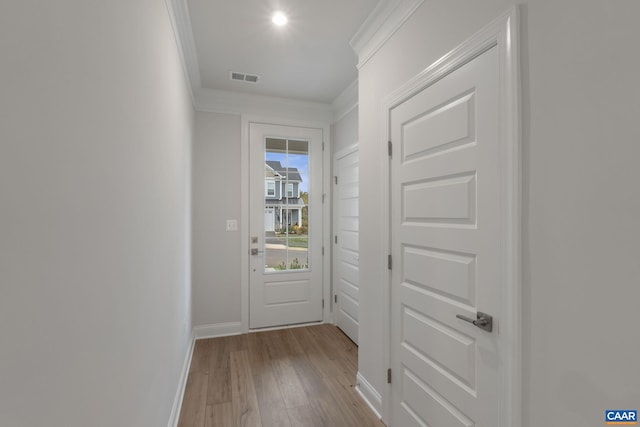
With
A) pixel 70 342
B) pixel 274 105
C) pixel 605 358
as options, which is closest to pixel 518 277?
pixel 605 358

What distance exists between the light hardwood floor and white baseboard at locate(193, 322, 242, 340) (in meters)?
0.07

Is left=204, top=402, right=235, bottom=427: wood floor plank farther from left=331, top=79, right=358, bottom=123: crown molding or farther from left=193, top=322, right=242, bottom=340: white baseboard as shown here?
left=331, top=79, right=358, bottom=123: crown molding

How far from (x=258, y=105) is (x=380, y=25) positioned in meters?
1.83

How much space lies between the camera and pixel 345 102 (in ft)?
10.7

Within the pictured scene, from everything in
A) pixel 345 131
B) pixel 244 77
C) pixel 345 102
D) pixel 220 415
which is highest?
pixel 244 77

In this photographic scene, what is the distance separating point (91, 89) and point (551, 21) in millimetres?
1347

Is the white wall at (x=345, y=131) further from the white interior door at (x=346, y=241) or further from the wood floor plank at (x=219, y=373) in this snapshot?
the wood floor plank at (x=219, y=373)

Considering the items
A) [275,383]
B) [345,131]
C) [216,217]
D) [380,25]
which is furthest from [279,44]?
[275,383]

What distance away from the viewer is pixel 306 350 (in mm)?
2922

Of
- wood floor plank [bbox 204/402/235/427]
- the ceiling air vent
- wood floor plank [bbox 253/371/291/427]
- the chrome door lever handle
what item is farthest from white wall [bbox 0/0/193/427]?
the ceiling air vent

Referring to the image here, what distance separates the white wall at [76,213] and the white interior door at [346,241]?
2137 mm

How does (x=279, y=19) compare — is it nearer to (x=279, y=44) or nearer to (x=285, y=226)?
(x=279, y=44)

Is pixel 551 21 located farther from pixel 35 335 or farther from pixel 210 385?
pixel 210 385

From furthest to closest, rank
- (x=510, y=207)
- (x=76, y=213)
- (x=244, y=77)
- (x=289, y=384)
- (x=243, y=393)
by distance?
(x=244, y=77) < (x=289, y=384) < (x=243, y=393) < (x=510, y=207) < (x=76, y=213)
